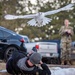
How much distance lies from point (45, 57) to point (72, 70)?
528cm

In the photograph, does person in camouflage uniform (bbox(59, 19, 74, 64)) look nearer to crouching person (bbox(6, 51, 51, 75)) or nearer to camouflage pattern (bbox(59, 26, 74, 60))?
camouflage pattern (bbox(59, 26, 74, 60))

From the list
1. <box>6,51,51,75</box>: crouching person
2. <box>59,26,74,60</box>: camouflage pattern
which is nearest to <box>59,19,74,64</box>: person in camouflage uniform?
<box>59,26,74,60</box>: camouflage pattern

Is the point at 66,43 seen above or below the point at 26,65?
below

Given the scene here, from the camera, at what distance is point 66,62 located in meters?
11.9

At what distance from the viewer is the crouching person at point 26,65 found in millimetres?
6207

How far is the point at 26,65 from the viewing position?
646 centimetres


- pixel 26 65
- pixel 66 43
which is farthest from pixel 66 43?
pixel 26 65

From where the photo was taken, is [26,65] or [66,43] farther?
[66,43]

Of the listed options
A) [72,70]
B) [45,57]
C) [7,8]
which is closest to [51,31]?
[7,8]

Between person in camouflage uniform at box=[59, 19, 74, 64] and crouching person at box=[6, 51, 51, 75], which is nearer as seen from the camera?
crouching person at box=[6, 51, 51, 75]

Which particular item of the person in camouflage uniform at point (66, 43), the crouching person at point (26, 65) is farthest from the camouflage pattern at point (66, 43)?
the crouching person at point (26, 65)

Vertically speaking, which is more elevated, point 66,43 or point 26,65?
point 26,65

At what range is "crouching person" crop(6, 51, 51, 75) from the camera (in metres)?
6.21

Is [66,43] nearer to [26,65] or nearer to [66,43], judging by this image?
[66,43]
